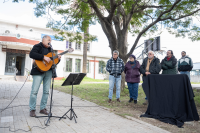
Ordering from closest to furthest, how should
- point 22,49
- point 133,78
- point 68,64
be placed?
point 133,78, point 22,49, point 68,64

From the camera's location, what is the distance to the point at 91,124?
3607 millimetres

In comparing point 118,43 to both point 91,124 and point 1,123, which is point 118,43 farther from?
point 1,123

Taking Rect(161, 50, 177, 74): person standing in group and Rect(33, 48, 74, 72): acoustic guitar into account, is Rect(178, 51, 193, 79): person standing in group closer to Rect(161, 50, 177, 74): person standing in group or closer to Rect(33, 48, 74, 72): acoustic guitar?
Rect(161, 50, 177, 74): person standing in group

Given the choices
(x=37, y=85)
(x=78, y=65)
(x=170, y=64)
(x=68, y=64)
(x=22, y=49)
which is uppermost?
(x=22, y=49)

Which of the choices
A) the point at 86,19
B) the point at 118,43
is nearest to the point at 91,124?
the point at 118,43

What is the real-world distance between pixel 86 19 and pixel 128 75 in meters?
5.11

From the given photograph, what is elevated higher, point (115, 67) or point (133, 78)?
point (115, 67)

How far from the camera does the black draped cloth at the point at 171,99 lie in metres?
3.95

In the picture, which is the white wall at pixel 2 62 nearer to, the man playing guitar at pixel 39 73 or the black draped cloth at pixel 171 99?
the man playing guitar at pixel 39 73

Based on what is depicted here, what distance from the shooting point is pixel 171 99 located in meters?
4.15

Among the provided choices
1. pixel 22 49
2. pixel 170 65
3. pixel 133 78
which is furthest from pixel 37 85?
pixel 22 49

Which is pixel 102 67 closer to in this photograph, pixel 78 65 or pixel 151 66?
pixel 78 65

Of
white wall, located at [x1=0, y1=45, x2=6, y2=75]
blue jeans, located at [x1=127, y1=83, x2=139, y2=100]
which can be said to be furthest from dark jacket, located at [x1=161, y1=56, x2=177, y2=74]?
white wall, located at [x1=0, y1=45, x2=6, y2=75]

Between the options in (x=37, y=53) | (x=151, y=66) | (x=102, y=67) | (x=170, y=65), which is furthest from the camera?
(x=102, y=67)
